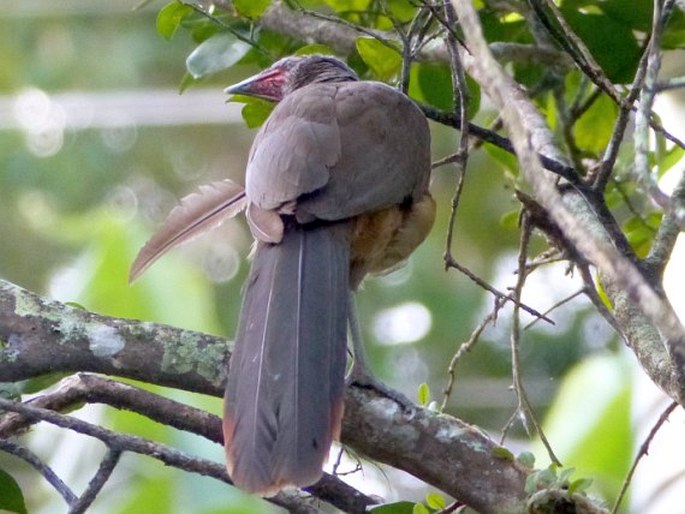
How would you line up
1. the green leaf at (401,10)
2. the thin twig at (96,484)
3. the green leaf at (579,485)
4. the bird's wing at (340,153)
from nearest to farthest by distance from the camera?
the green leaf at (579,485) < the thin twig at (96,484) < the bird's wing at (340,153) < the green leaf at (401,10)

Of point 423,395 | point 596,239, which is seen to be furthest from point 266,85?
point 596,239

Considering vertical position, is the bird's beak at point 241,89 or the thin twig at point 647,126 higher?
the bird's beak at point 241,89

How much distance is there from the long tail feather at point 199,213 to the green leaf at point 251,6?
46 centimetres

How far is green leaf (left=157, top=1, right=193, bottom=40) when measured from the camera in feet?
8.00

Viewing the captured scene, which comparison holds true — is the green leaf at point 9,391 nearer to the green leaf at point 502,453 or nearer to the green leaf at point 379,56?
the green leaf at point 502,453

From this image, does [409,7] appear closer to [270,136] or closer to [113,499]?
[270,136]

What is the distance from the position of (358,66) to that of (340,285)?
2.14ft

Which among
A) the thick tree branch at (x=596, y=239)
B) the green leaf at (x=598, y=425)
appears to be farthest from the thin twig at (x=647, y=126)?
the green leaf at (x=598, y=425)

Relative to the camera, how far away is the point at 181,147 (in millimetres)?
8852

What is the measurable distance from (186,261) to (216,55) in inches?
215

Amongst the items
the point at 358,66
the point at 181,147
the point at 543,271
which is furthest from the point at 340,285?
the point at 181,147

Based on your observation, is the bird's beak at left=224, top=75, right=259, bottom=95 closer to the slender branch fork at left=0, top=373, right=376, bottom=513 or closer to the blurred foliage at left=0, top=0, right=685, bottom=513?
the blurred foliage at left=0, top=0, right=685, bottom=513

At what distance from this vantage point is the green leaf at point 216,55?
8.07ft

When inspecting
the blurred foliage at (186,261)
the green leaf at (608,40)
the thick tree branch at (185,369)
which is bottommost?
the thick tree branch at (185,369)
